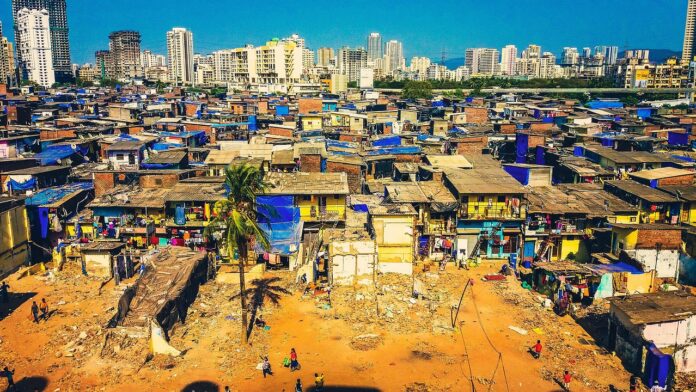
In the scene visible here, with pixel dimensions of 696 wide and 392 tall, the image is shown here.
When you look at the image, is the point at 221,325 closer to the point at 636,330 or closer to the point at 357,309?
the point at 357,309

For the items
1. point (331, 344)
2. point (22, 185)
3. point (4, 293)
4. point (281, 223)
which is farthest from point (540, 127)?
point (4, 293)

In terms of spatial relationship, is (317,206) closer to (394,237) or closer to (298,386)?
(394,237)

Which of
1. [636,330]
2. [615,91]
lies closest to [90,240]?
[636,330]

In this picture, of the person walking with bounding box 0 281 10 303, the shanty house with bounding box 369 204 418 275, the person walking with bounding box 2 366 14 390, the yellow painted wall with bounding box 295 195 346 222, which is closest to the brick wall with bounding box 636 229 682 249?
the shanty house with bounding box 369 204 418 275

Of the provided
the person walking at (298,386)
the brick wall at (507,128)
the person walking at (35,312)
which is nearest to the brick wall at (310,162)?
the person walking at (35,312)

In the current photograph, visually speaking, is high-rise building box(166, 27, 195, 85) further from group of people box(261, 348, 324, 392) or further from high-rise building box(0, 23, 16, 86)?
→ group of people box(261, 348, 324, 392)
